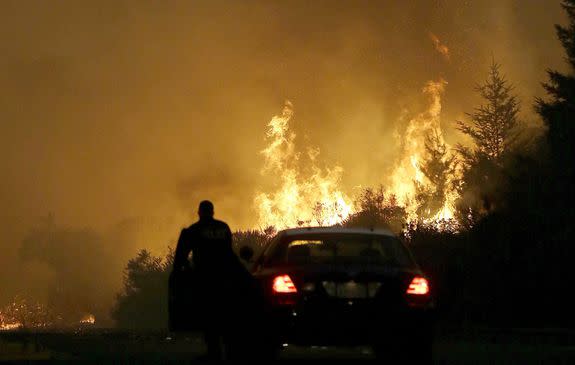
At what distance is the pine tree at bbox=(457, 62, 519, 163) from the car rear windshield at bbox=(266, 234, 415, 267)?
97386 mm

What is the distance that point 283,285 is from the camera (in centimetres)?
1762

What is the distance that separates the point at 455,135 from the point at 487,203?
8128 cm

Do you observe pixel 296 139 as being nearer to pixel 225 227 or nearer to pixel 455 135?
pixel 455 135

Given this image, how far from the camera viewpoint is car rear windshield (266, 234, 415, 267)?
58.8ft

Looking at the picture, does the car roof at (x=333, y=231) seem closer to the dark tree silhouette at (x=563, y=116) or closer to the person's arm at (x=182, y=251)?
the person's arm at (x=182, y=251)

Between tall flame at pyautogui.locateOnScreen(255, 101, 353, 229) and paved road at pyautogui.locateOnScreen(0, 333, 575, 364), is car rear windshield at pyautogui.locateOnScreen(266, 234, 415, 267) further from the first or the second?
tall flame at pyautogui.locateOnScreen(255, 101, 353, 229)

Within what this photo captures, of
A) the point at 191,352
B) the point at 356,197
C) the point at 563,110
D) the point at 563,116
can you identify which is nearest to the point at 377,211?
the point at 356,197

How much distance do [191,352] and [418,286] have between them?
6.01 metres

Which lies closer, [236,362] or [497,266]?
[236,362]

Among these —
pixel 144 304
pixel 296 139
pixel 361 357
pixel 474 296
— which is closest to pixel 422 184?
pixel 296 139

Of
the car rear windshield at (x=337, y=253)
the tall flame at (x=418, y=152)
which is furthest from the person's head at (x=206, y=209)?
the tall flame at (x=418, y=152)

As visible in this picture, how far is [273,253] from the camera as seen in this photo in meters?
18.5

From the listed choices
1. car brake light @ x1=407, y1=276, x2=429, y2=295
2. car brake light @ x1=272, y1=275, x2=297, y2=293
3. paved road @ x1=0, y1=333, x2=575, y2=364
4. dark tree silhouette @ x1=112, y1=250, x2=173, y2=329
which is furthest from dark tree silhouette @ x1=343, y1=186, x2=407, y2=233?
car brake light @ x1=272, y1=275, x2=297, y2=293

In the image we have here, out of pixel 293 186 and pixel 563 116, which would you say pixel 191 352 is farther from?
pixel 293 186
